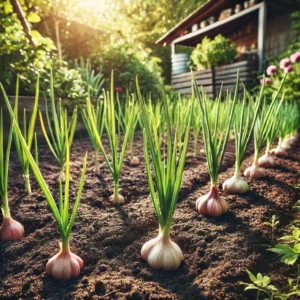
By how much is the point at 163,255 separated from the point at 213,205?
0.36m

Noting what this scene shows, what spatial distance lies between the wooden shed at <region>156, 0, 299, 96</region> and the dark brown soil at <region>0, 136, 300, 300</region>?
205 inches

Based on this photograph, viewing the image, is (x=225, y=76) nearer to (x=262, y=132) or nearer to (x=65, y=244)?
(x=262, y=132)

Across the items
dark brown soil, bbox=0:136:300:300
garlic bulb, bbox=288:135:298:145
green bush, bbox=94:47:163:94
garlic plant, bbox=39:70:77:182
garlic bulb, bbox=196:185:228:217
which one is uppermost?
green bush, bbox=94:47:163:94

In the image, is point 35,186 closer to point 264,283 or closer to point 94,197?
point 94,197

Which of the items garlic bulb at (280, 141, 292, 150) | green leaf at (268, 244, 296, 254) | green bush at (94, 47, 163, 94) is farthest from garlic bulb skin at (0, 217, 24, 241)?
green bush at (94, 47, 163, 94)

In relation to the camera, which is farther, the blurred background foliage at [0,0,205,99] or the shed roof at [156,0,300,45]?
the shed roof at [156,0,300,45]

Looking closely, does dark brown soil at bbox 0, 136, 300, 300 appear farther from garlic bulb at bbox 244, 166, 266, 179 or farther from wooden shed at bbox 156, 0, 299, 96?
wooden shed at bbox 156, 0, 299, 96

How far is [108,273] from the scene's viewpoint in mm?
729

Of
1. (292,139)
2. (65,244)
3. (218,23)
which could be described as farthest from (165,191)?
(218,23)

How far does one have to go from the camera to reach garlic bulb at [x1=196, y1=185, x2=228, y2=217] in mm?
1025

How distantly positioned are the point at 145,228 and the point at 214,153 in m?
0.38

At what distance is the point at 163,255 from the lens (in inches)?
29.1

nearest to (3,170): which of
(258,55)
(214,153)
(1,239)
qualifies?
(1,239)

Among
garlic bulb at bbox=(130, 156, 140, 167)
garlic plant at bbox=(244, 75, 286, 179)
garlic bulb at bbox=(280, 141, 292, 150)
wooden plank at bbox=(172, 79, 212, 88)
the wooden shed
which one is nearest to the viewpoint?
garlic plant at bbox=(244, 75, 286, 179)
